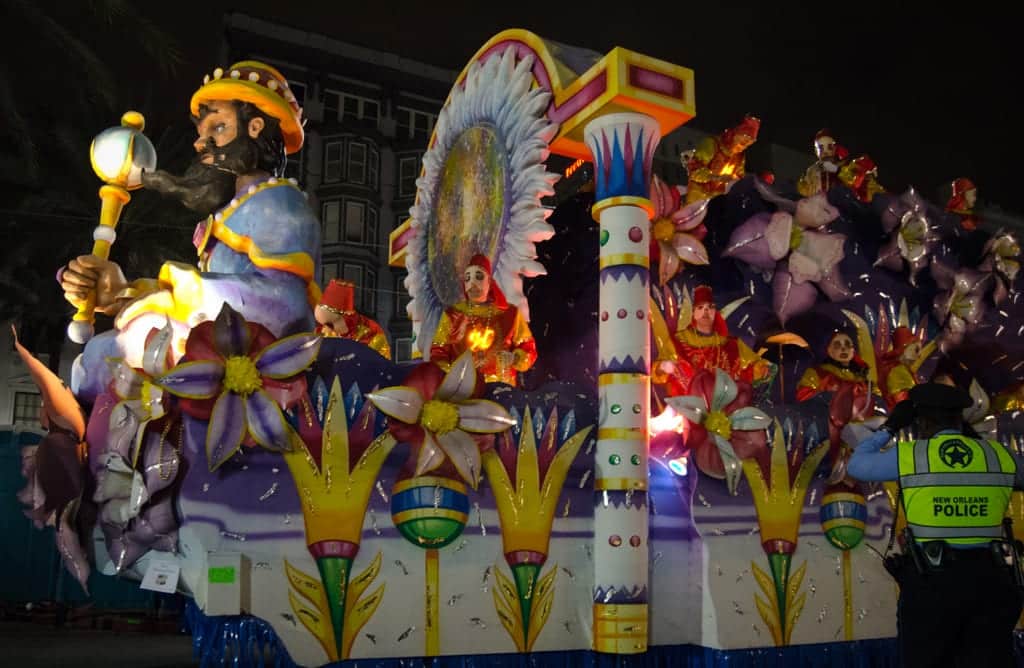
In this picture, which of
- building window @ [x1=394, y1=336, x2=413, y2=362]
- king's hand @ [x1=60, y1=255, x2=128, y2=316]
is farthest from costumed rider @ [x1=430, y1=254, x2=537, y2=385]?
building window @ [x1=394, y1=336, x2=413, y2=362]

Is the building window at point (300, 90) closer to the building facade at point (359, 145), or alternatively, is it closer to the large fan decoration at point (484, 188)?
the building facade at point (359, 145)

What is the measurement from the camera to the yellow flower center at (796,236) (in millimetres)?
6883

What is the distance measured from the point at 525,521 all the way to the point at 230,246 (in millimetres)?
2403

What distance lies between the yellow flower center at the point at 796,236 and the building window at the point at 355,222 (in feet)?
75.0

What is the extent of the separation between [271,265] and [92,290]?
1000 millimetres

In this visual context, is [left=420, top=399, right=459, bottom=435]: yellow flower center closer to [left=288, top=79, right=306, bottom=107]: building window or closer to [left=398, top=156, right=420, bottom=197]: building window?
[left=288, top=79, right=306, bottom=107]: building window

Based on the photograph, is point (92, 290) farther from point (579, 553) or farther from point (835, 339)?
point (835, 339)

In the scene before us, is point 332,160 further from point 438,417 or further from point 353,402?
point 438,417

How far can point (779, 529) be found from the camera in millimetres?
6184

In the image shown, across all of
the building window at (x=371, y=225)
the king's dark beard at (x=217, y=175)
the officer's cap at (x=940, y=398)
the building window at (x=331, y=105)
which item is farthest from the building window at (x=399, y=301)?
the officer's cap at (x=940, y=398)

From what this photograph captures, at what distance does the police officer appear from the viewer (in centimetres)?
415

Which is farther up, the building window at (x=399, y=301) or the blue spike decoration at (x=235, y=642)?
the building window at (x=399, y=301)

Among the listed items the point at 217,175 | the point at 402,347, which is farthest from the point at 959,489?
the point at 402,347

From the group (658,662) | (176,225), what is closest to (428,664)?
(658,662)
